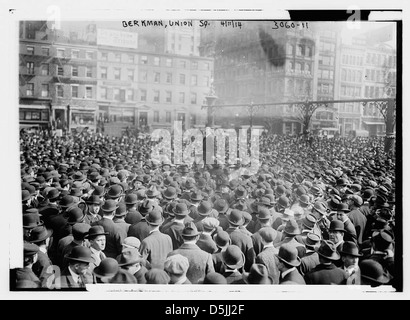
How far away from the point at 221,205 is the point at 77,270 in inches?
72.0

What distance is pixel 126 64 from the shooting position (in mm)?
5504

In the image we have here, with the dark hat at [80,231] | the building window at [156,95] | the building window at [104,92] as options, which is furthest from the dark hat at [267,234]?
the building window at [104,92]

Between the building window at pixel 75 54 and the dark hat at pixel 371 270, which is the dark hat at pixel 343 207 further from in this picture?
the building window at pixel 75 54

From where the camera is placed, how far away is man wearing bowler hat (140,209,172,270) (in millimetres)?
4539

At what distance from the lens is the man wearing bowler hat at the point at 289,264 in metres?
4.16

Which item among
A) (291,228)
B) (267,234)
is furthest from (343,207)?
(267,234)

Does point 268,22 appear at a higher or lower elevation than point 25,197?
higher

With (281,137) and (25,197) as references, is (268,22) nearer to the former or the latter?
(281,137)

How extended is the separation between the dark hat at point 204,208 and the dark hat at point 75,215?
4.49 ft

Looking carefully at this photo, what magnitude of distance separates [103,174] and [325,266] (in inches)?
123

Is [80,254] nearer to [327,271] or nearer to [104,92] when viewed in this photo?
[104,92]

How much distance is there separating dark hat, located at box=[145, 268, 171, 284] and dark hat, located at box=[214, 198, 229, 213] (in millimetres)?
1042

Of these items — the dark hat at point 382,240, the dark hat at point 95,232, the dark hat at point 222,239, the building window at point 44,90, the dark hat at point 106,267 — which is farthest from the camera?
the building window at point 44,90
